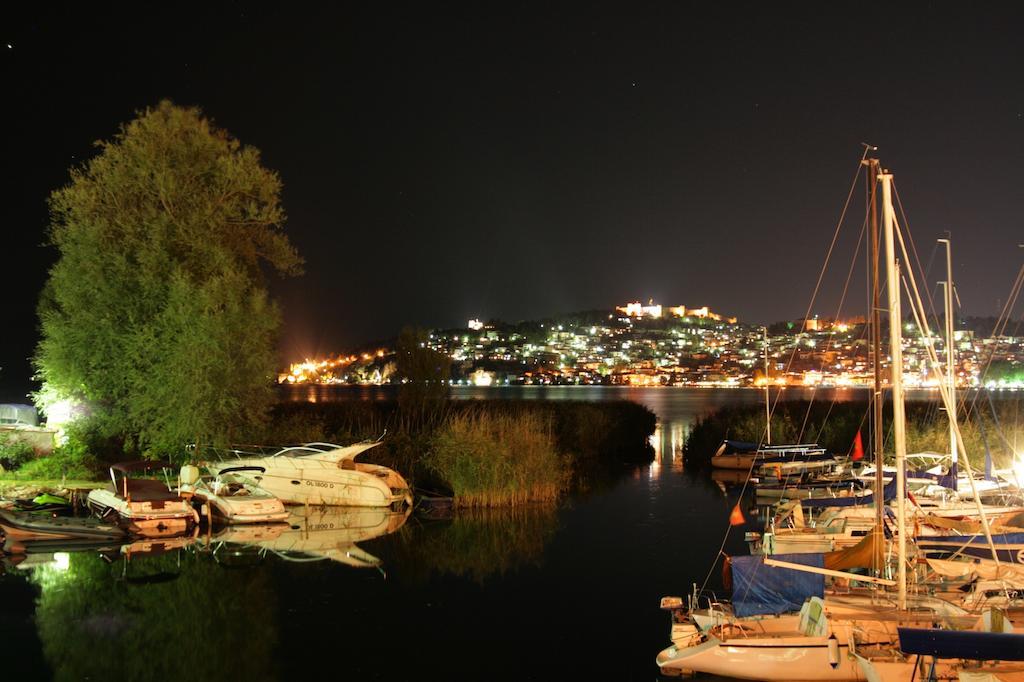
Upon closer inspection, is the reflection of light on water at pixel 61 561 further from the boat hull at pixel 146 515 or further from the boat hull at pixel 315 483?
the boat hull at pixel 315 483

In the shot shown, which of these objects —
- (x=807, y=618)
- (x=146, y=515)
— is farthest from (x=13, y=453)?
(x=807, y=618)

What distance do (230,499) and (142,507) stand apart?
97.1 inches

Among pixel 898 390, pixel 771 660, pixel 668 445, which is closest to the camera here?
pixel 771 660

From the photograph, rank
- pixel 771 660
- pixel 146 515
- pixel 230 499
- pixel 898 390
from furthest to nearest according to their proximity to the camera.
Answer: pixel 230 499 < pixel 146 515 < pixel 898 390 < pixel 771 660

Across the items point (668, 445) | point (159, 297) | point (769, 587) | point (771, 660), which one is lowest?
point (771, 660)

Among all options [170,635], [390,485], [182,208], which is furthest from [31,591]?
[182,208]

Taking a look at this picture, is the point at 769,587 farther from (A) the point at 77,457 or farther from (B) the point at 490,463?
(A) the point at 77,457

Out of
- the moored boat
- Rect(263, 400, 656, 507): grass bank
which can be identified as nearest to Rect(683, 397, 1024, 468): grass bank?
Rect(263, 400, 656, 507): grass bank

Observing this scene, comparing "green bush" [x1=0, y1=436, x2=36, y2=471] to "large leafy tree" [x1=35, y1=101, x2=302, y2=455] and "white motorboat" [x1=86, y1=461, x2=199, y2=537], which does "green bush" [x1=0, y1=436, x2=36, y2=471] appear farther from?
"white motorboat" [x1=86, y1=461, x2=199, y2=537]

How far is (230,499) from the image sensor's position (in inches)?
939

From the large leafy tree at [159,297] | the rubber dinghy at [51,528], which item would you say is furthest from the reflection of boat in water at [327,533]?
the large leafy tree at [159,297]

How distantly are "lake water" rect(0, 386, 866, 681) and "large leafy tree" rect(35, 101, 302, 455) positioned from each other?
20.4 ft

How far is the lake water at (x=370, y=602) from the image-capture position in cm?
1287

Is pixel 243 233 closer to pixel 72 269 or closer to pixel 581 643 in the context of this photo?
pixel 72 269
